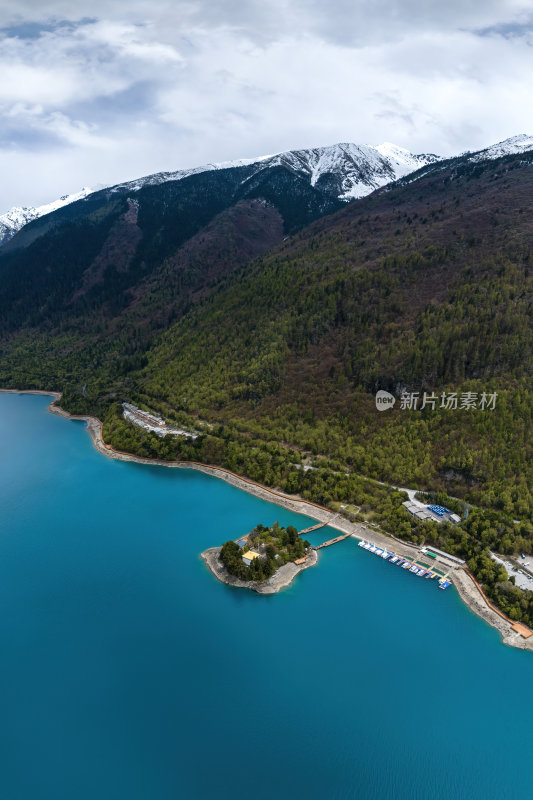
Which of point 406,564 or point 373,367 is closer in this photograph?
point 406,564

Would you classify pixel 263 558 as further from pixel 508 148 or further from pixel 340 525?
pixel 508 148

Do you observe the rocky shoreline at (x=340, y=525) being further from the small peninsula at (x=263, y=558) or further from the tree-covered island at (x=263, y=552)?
the tree-covered island at (x=263, y=552)

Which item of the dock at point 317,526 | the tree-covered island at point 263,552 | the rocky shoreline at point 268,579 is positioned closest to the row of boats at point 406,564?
the dock at point 317,526

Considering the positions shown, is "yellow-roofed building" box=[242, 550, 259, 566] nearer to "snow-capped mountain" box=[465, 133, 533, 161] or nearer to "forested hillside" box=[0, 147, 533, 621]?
"forested hillside" box=[0, 147, 533, 621]

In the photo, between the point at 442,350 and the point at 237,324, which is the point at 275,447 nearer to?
the point at 442,350

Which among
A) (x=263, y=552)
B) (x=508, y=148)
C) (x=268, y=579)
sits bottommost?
(x=268, y=579)

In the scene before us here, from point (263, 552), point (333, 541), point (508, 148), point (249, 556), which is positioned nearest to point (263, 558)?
point (263, 552)

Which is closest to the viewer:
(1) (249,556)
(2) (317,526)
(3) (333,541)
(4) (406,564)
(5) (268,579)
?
Answer: (5) (268,579)
